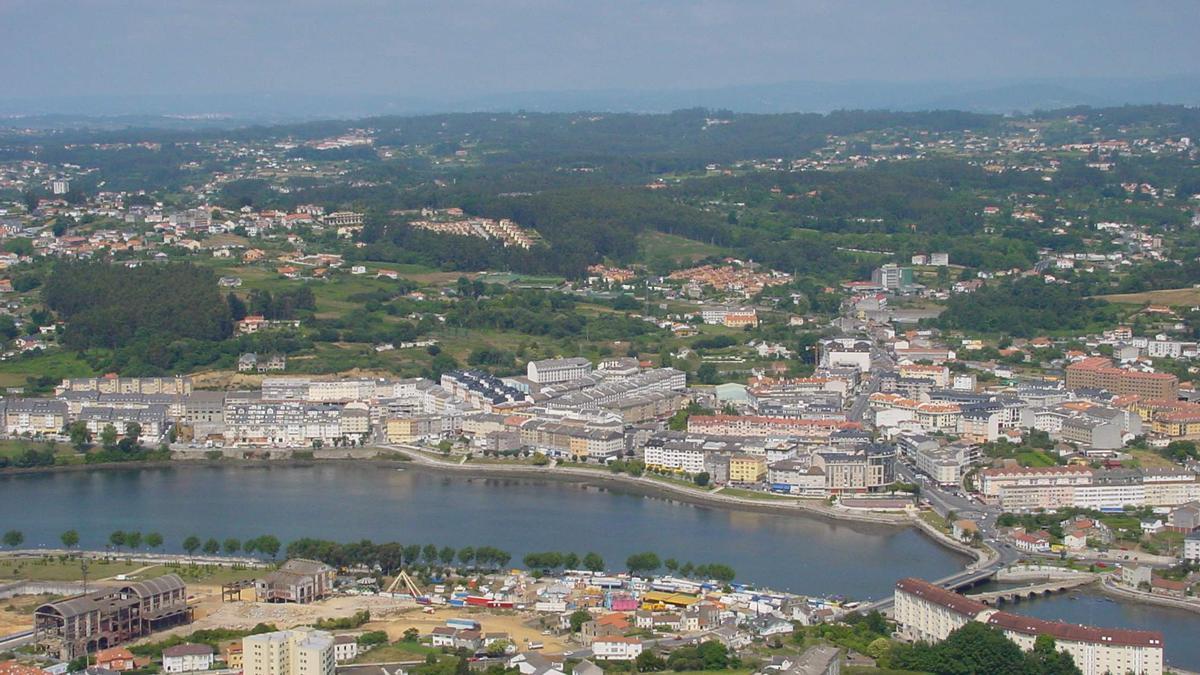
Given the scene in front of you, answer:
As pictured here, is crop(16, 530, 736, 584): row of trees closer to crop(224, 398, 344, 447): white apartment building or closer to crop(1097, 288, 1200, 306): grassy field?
crop(224, 398, 344, 447): white apartment building

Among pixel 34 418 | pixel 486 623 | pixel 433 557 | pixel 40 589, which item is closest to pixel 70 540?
pixel 40 589

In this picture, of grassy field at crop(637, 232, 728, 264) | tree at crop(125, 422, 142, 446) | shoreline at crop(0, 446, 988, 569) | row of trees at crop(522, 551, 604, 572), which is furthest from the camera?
grassy field at crop(637, 232, 728, 264)

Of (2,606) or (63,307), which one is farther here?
(63,307)

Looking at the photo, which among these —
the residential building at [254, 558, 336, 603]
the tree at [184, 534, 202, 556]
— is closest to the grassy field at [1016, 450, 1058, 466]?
the residential building at [254, 558, 336, 603]

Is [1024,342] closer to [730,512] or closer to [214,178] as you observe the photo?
[730,512]

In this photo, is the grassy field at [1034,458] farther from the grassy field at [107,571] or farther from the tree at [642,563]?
the grassy field at [107,571]

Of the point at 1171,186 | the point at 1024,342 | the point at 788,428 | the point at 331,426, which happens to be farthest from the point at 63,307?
the point at 1171,186
